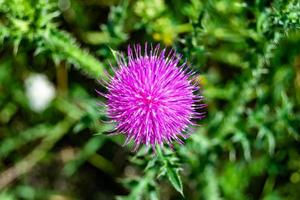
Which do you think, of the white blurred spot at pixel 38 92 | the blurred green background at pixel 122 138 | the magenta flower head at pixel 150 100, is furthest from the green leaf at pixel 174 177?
the white blurred spot at pixel 38 92

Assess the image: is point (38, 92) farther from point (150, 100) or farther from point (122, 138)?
point (150, 100)

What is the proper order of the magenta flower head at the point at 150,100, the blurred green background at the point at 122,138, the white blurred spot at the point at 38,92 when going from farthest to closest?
the white blurred spot at the point at 38,92 < the blurred green background at the point at 122,138 < the magenta flower head at the point at 150,100

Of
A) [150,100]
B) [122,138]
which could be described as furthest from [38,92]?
[150,100]

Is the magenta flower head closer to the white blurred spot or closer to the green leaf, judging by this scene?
the green leaf

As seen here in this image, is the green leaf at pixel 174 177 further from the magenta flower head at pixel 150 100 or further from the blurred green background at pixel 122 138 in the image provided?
the blurred green background at pixel 122 138

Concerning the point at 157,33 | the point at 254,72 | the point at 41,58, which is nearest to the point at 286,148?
the point at 254,72

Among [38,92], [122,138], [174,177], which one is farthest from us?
[38,92]
